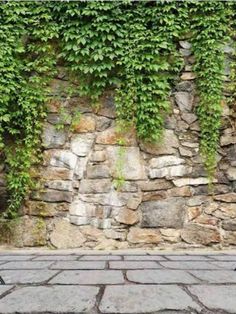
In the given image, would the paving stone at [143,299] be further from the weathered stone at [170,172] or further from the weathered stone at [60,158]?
the weathered stone at [60,158]

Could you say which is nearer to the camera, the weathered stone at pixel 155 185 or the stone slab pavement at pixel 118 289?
the stone slab pavement at pixel 118 289

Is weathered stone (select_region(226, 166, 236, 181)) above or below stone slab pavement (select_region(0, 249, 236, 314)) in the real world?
above

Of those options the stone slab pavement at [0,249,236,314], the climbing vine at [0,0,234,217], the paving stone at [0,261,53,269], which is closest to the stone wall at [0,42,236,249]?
the climbing vine at [0,0,234,217]

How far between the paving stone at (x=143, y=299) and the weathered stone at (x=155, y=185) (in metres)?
1.90

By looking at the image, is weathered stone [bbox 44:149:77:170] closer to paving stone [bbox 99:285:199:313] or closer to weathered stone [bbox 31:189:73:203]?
weathered stone [bbox 31:189:73:203]

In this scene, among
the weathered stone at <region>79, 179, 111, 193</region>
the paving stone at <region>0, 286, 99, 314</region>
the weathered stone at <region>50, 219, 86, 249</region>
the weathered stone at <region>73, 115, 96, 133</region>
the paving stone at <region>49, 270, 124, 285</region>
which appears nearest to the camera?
the paving stone at <region>0, 286, 99, 314</region>

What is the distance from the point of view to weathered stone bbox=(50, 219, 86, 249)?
302 centimetres

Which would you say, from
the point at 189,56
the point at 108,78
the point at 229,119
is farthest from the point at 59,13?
the point at 229,119

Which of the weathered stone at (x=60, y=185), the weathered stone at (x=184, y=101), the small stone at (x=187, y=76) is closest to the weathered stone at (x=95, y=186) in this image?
the weathered stone at (x=60, y=185)

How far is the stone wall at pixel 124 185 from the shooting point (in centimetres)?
306

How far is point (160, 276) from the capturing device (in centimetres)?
146

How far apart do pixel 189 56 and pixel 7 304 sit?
3077 mm

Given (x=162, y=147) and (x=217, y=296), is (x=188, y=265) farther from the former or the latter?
(x=162, y=147)

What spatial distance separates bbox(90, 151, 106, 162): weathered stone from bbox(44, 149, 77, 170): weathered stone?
0.63 ft
